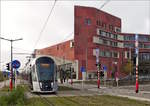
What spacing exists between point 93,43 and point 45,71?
69.3 meters

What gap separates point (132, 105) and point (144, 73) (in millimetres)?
105096

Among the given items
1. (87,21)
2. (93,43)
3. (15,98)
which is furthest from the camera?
(93,43)

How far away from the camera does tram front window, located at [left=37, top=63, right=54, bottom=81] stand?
97.0 ft

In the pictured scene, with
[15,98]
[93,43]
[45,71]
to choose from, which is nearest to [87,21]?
[93,43]

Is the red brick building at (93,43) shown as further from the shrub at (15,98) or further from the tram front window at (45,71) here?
the shrub at (15,98)

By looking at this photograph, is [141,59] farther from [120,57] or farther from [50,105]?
[50,105]

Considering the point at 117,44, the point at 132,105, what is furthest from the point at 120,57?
the point at 132,105

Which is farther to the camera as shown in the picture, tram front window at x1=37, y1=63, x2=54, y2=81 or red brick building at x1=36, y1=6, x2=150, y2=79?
red brick building at x1=36, y1=6, x2=150, y2=79

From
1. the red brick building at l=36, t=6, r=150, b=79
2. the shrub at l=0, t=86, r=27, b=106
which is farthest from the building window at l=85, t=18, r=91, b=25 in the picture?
the shrub at l=0, t=86, r=27, b=106

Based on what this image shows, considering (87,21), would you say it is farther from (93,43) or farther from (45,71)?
(45,71)

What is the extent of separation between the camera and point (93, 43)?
9850 cm

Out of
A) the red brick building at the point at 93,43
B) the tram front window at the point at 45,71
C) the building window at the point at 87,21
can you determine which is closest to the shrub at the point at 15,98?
the tram front window at the point at 45,71

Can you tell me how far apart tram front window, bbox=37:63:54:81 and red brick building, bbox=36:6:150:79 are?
61.3m

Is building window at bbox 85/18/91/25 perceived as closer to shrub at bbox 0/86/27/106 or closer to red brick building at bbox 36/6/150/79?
red brick building at bbox 36/6/150/79
